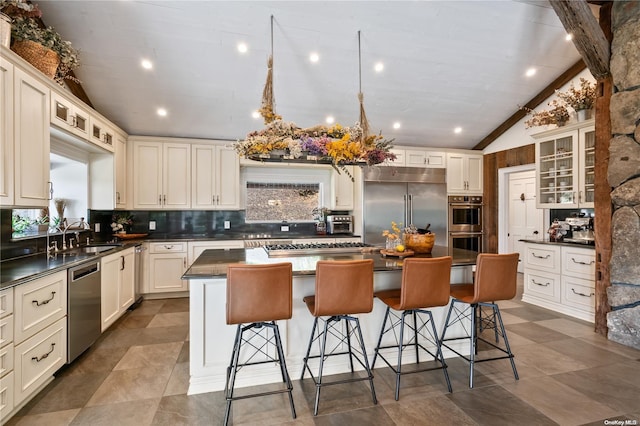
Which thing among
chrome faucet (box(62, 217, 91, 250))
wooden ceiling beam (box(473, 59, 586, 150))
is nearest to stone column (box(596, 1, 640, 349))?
wooden ceiling beam (box(473, 59, 586, 150))

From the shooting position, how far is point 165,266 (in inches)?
177

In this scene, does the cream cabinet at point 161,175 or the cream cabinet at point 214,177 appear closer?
the cream cabinet at point 161,175

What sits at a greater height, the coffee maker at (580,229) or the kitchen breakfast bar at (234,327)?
the coffee maker at (580,229)

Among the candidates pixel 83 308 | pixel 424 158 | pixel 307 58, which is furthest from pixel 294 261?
pixel 424 158

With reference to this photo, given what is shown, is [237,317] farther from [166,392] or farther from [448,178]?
[448,178]

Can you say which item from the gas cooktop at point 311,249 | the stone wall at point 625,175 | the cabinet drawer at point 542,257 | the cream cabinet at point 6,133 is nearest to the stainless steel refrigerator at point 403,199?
the cabinet drawer at point 542,257

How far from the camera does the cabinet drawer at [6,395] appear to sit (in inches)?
71.4

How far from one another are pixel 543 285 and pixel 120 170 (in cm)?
592

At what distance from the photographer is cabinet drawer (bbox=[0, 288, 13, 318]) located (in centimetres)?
180

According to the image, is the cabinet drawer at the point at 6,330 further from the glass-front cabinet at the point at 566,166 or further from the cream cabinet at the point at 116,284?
the glass-front cabinet at the point at 566,166

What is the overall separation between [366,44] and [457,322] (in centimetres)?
313

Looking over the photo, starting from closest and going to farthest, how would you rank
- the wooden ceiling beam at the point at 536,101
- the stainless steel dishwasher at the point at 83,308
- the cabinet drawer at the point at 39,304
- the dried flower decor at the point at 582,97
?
1. the cabinet drawer at the point at 39,304
2. the stainless steel dishwasher at the point at 83,308
3. the dried flower decor at the point at 582,97
4. the wooden ceiling beam at the point at 536,101

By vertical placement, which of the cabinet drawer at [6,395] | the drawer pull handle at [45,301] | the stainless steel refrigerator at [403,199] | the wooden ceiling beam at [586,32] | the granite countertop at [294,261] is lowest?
the cabinet drawer at [6,395]

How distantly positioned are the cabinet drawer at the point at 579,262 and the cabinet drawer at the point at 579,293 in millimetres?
71
